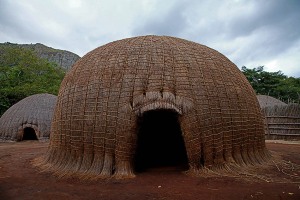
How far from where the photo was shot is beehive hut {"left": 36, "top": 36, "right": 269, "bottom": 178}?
6.32 metres

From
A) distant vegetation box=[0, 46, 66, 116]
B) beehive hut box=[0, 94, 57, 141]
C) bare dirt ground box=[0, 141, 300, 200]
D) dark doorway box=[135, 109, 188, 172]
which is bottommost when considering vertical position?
bare dirt ground box=[0, 141, 300, 200]

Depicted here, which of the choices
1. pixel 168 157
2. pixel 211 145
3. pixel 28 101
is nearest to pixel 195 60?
pixel 211 145

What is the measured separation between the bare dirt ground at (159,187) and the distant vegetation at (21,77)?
19.4m

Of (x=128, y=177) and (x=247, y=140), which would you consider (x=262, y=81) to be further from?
(x=128, y=177)

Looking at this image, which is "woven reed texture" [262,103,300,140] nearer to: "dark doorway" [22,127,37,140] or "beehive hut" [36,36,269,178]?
"beehive hut" [36,36,269,178]

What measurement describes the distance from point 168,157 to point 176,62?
10.6 feet

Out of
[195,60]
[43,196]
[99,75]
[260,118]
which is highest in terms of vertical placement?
[195,60]

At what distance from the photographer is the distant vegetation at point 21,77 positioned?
24281 millimetres

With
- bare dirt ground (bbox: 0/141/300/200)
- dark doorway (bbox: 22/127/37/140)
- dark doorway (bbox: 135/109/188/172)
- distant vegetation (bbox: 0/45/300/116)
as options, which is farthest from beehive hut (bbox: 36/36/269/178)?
distant vegetation (bbox: 0/45/300/116)

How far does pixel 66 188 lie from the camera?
5.54m

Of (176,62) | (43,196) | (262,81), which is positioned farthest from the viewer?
(262,81)

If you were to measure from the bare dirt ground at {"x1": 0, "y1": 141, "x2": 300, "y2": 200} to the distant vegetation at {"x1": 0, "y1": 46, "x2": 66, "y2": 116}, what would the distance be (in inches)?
762

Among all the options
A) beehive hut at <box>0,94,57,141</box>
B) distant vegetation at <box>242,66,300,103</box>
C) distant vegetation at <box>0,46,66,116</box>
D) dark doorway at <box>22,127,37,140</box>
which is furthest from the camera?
Result: distant vegetation at <box>242,66,300,103</box>

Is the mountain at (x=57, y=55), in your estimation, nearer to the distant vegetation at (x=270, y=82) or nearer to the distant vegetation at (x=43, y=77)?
the distant vegetation at (x=43, y=77)
